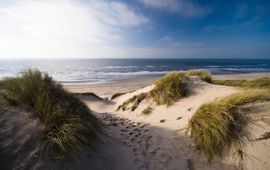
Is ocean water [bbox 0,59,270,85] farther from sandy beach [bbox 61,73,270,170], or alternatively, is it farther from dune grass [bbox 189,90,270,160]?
dune grass [bbox 189,90,270,160]

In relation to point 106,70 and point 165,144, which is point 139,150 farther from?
point 106,70

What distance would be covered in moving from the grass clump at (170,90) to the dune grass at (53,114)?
3.52 m

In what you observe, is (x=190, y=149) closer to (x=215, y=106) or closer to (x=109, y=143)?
(x=215, y=106)

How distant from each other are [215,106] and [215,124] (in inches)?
23.0

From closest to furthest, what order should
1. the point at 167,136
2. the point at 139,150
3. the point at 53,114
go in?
the point at 53,114
the point at 139,150
the point at 167,136

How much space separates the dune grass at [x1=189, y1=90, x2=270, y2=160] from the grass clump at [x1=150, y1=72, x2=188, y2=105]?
258 centimetres

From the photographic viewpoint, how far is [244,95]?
4.34 metres

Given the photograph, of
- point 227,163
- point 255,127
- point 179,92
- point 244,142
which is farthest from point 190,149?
point 179,92

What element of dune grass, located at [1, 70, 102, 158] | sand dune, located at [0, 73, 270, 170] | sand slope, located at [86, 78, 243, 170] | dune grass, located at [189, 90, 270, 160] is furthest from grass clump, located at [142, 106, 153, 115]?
dune grass, located at [1, 70, 102, 158]

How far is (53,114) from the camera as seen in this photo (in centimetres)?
343

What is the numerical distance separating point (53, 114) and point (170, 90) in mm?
4766

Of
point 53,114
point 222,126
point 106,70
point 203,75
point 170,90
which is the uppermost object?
point 203,75

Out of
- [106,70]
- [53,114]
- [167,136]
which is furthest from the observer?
[106,70]

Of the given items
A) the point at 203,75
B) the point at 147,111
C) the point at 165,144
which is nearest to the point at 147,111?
the point at 147,111
